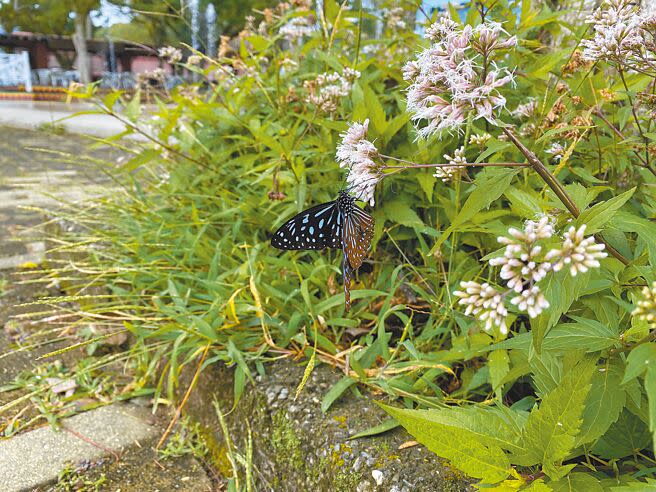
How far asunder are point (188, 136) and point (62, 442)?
1.64 meters

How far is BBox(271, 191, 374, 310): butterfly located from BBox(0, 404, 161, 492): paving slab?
3.08ft

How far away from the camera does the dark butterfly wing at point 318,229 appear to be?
1.47 metres

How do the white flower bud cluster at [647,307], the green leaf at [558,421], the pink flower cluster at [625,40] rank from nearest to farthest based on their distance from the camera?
the white flower bud cluster at [647,307] → the green leaf at [558,421] → the pink flower cluster at [625,40]

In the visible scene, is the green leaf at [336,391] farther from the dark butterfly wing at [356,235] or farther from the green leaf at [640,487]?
the green leaf at [640,487]

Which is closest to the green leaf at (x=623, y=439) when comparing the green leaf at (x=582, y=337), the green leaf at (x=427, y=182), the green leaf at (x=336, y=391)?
the green leaf at (x=582, y=337)

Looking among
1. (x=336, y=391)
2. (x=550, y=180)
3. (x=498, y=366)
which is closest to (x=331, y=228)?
(x=336, y=391)

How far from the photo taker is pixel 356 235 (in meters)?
1.40

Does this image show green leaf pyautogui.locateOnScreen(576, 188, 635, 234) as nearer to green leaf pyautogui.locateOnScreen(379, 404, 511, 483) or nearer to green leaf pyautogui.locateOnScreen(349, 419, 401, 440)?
green leaf pyautogui.locateOnScreen(379, 404, 511, 483)

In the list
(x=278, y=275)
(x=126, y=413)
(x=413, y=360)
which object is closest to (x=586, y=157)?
(x=413, y=360)

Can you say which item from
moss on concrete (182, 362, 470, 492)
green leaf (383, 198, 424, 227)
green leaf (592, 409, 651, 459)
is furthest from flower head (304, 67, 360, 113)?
green leaf (592, 409, 651, 459)

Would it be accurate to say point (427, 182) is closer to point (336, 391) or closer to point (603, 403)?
point (336, 391)

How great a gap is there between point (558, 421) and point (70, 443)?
5.25 ft

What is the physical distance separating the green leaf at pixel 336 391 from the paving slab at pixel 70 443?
0.79m

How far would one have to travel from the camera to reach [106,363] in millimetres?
2160
